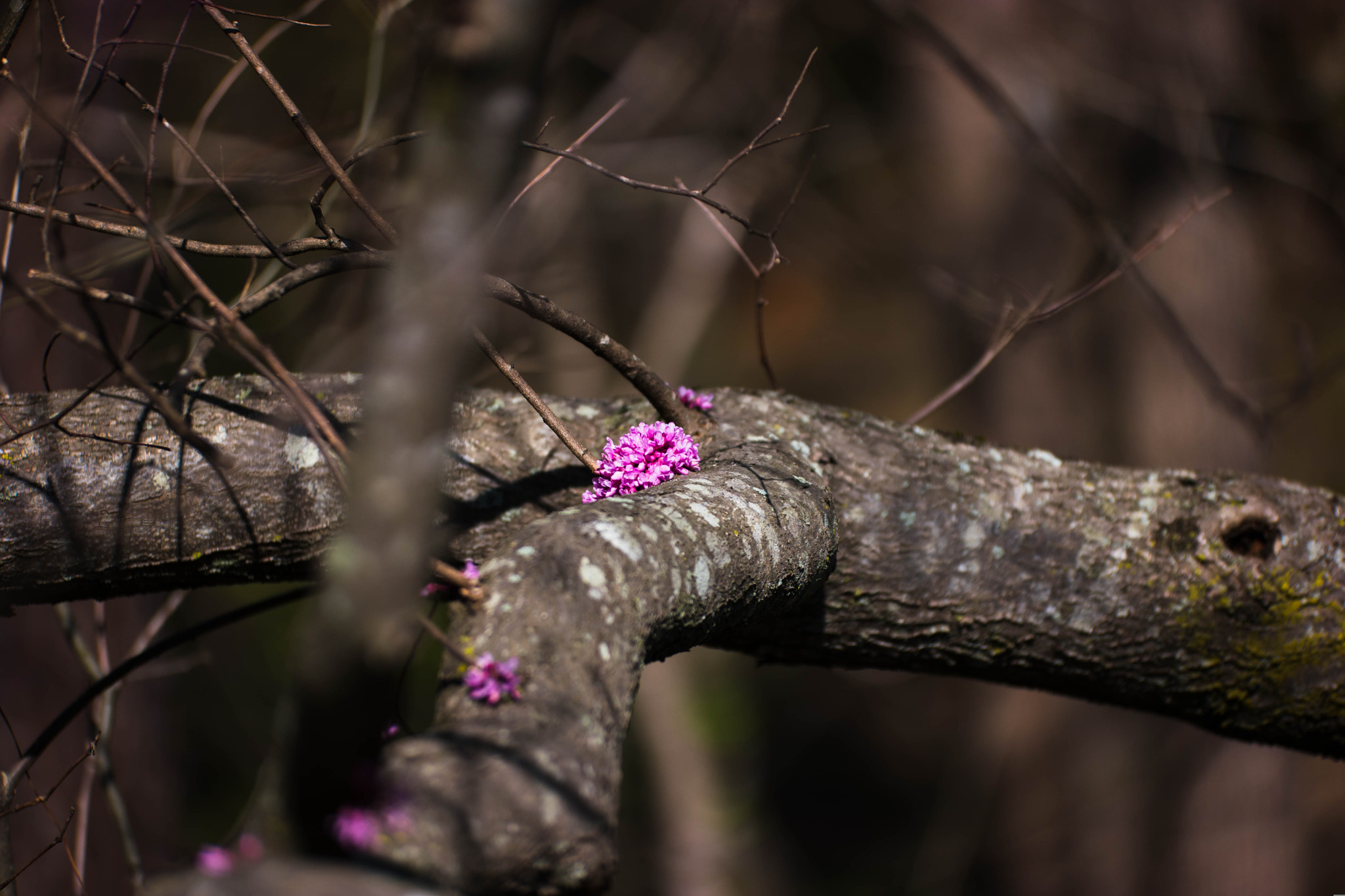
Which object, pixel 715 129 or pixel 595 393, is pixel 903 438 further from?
pixel 715 129

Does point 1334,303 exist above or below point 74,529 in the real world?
above

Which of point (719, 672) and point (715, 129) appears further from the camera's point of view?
point (719, 672)

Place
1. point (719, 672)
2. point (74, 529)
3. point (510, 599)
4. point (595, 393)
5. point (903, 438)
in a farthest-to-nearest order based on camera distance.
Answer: point (719, 672)
point (595, 393)
point (903, 438)
point (74, 529)
point (510, 599)

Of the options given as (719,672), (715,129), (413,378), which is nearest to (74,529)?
(413,378)

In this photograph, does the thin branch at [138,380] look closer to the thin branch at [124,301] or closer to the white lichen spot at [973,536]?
the thin branch at [124,301]

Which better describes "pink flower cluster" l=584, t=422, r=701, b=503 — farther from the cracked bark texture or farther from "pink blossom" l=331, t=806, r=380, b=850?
"pink blossom" l=331, t=806, r=380, b=850

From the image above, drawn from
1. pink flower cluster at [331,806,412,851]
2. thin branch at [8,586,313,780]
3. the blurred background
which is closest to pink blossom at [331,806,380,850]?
pink flower cluster at [331,806,412,851]

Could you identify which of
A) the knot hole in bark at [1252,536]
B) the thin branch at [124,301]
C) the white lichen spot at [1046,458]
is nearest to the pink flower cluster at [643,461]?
the thin branch at [124,301]
